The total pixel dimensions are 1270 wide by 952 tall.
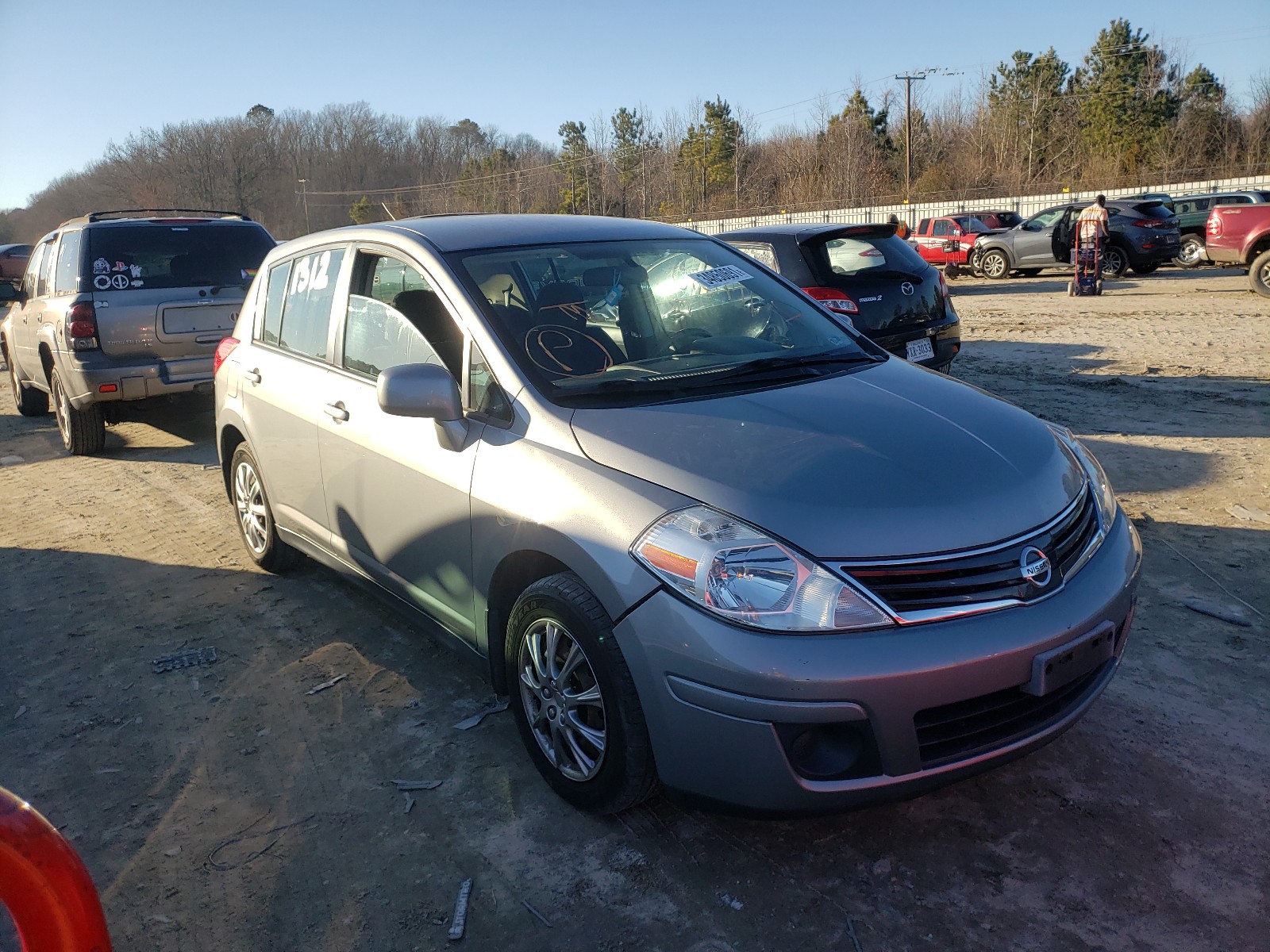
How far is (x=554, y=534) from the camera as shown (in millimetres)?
2795

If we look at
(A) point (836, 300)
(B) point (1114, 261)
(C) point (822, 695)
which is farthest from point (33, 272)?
(B) point (1114, 261)

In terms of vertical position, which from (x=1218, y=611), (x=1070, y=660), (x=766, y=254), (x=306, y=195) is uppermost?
(x=306, y=195)

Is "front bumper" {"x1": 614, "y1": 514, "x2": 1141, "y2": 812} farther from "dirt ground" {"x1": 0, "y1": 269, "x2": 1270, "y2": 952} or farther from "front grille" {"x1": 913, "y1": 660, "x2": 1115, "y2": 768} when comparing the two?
"dirt ground" {"x1": 0, "y1": 269, "x2": 1270, "y2": 952}

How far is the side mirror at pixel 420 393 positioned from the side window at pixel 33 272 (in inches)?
314

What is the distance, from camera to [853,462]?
2.69 meters

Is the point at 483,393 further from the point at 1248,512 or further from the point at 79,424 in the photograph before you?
the point at 79,424

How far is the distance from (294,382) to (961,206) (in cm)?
4539

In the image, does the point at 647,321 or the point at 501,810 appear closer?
the point at 501,810

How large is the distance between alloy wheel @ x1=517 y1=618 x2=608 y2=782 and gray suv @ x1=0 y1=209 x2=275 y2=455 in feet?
21.0

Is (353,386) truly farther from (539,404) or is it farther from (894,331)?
(894,331)

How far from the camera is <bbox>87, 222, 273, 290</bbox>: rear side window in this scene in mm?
8094

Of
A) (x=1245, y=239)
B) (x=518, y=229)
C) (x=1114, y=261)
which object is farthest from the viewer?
(x=1114, y=261)

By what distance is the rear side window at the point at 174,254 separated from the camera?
8.09 metres

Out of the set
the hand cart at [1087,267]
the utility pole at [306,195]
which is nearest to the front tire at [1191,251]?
the hand cart at [1087,267]
